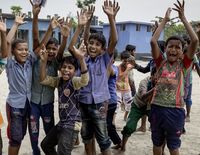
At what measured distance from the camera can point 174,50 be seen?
11.2ft

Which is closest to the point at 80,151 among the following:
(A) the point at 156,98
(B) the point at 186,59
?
(A) the point at 156,98

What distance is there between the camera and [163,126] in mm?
3453

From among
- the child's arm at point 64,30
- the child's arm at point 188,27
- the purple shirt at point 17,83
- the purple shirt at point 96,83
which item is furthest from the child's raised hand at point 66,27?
the child's arm at point 188,27

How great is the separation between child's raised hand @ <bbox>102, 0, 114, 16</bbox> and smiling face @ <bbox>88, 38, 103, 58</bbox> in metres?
0.38

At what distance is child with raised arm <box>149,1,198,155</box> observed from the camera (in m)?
3.39

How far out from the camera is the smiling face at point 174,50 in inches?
135

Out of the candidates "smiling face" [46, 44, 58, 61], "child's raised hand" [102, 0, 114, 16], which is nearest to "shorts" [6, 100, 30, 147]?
"smiling face" [46, 44, 58, 61]

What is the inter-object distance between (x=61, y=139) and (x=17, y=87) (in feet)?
2.69

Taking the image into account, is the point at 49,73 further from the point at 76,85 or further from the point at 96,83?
the point at 96,83

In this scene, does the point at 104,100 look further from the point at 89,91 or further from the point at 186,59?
the point at 186,59

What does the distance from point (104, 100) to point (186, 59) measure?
43.0 inches

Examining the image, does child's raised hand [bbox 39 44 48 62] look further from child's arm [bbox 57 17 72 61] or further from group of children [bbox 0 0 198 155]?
child's arm [bbox 57 17 72 61]

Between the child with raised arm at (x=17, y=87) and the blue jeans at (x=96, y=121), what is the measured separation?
2.30ft

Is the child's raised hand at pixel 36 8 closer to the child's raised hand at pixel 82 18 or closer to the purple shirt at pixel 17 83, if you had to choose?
the child's raised hand at pixel 82 18
